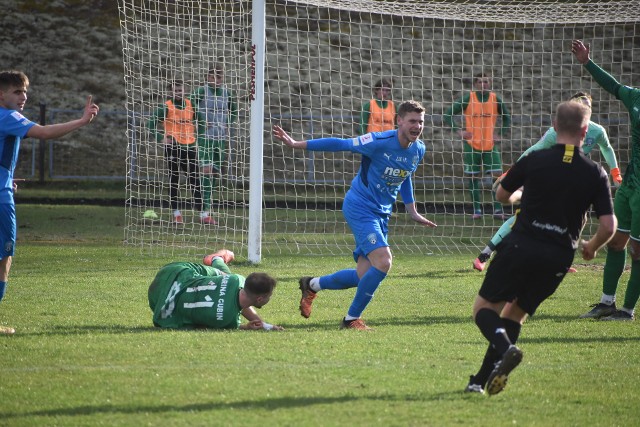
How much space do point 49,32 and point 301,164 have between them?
368 inches

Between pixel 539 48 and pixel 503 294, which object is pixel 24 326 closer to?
pixel 503 294

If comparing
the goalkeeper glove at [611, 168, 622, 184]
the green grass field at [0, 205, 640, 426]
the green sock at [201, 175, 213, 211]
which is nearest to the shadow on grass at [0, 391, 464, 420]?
the green grass field at [0, 205, 640, 426]

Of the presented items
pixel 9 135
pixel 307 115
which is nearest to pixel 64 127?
pixel 9 135

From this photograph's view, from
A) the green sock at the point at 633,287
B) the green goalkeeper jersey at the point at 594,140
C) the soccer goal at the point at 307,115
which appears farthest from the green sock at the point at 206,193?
the green sock at the point at 633,287

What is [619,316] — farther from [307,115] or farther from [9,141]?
[307,115]

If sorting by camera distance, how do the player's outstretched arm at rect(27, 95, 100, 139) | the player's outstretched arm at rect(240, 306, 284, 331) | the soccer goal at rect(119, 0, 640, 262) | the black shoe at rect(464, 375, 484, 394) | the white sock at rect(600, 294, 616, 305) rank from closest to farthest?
the black shoe at rect(464, 375, 484, 394)
the player's outstretched arm at rect(27, 95, 100, 139)
the player's outstretched arm at rect(240, 306, 284, 331)
the white sock at rect(600, 294, 616, 305)
the soccer goal at rect(119, 0, 640, 262)

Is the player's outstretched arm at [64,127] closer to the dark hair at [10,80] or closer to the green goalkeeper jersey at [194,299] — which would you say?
the dark hair at [10,80]

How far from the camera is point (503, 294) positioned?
5766 millimetres

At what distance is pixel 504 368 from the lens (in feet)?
17.8

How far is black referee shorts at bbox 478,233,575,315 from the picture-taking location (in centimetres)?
568

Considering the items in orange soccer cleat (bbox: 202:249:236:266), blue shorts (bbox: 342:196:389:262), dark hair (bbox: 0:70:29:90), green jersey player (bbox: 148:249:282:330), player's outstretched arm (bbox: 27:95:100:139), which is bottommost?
green jersey player (bbox: 148:249:282:330)

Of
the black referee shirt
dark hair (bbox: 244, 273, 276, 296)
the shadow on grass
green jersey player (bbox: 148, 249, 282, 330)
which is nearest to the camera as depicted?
the shadow on grass

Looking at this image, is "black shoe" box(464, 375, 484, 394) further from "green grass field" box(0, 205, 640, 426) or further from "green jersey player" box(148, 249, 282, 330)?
"green jersey player" box(148, 249, 282, 330)

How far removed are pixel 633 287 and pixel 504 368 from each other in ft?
13.5
